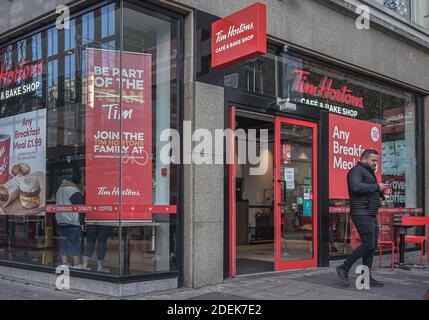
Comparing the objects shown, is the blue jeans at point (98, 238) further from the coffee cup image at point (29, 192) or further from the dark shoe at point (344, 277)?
the dark shoe at point (344, 277)

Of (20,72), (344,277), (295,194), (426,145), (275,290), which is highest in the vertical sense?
(20,72)

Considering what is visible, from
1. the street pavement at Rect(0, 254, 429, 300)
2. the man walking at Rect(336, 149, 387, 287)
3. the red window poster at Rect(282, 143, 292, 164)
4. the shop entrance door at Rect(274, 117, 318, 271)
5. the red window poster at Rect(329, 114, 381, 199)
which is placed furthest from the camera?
the red window poster at Rect(329, 114, 381, 199)

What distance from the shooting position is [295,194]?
920 cm

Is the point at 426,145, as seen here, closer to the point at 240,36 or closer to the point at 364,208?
the point at 364,208

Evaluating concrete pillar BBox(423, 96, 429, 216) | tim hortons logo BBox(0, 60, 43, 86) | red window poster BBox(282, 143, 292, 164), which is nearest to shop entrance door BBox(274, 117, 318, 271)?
red window poster BBox(282, 143, 292, 164)

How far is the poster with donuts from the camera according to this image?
27.1 ft

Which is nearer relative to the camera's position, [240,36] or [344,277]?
[240,36]

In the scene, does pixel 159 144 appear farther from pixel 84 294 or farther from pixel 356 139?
pixel 356 139

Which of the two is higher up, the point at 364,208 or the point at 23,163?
the point at 23,163

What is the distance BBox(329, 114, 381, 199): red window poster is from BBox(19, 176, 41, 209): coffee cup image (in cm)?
521

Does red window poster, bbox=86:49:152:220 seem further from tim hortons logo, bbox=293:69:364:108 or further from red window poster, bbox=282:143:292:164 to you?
tim hortons logo, bbox=293:69:364:108

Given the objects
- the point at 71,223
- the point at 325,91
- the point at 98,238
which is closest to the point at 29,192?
the point at 71,223

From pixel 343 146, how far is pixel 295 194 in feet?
5.61
